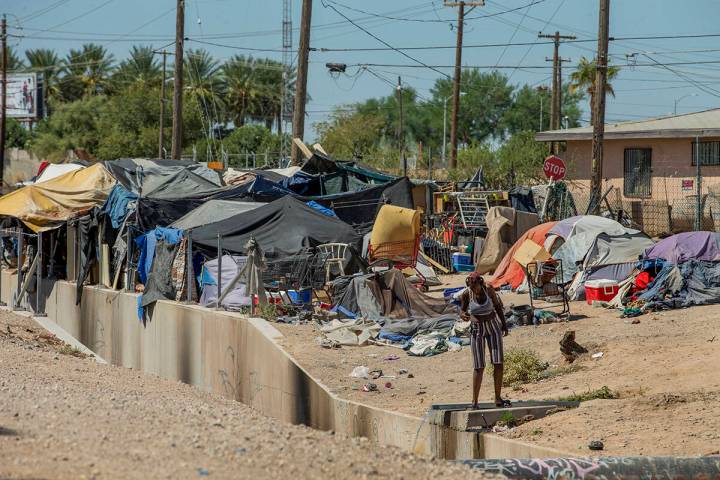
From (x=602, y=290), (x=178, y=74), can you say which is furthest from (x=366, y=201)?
(x=178, y=74)

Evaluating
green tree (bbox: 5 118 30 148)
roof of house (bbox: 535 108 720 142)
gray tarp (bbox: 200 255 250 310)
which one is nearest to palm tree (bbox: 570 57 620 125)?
roof of house (bbox: 535 108 720 142)

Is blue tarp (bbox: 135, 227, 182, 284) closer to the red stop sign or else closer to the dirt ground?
the dirt ground

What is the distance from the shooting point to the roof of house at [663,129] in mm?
32156

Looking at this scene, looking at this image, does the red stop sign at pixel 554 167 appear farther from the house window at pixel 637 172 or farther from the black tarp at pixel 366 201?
the house window at pixel 637 172

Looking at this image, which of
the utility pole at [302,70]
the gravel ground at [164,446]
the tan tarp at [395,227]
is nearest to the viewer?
the gravel ground at [164,446]

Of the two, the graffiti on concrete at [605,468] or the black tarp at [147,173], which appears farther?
the black tarp at [147,173]

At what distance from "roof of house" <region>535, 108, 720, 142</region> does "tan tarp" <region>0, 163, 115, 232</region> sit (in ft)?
48.8

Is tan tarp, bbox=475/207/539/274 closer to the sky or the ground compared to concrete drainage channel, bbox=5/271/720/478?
closer to the sky

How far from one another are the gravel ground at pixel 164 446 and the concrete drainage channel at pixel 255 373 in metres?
1.70

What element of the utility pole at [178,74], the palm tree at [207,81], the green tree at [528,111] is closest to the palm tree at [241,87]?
the palm tree at [207,81]

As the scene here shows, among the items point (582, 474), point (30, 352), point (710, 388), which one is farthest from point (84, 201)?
point (582, 474)

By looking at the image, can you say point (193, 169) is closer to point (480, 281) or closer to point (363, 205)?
point (363, 205)

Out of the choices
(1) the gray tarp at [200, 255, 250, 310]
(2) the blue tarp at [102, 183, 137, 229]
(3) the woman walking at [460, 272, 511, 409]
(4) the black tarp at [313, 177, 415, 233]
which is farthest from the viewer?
(4) the black tarp at [313, 177, 415, 233]

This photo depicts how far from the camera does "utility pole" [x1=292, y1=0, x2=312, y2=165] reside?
1199 inches
